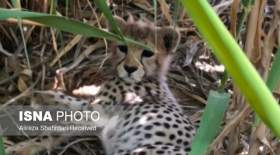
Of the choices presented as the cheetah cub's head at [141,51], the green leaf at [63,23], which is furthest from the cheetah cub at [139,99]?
the green leaf at [63,23]

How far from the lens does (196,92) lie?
6.81ft

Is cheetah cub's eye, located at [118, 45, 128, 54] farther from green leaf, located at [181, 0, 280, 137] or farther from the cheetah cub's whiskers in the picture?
green leaf, located at [181, 0, 280, 137]

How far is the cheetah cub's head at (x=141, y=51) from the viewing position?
1.79m

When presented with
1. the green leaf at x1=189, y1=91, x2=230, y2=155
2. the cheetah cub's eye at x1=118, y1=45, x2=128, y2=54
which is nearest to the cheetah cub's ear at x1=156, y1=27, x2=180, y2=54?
the cheetah cub's eye at x1=118, y1=45, x2=128, y2=54

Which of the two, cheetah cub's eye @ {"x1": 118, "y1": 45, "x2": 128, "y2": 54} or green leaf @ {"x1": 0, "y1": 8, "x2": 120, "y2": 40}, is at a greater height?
green leaf @ {"x1": 0, "y1": 8, "x2": 120, "y2": 40}

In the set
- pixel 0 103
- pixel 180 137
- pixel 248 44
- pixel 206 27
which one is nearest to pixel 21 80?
pixel 0 103

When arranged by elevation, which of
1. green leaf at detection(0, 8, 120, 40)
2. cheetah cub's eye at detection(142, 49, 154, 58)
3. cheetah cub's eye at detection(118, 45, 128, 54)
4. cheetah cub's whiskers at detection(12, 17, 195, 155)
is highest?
green leaf at detection(0, 8, 120, 40)

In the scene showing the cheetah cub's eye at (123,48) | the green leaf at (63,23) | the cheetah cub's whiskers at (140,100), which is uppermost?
the green leaf at (63,23)

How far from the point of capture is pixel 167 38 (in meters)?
1.85

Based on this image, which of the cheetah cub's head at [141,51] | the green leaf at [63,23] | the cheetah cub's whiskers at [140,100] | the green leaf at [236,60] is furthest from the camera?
the cheetah cub's head at [141,51]

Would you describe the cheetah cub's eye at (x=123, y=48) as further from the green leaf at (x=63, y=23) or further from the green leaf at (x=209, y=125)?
the green leaf at (x=209, y=125)

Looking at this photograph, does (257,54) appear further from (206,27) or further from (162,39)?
(162,39)

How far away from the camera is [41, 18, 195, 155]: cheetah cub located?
5.42ft

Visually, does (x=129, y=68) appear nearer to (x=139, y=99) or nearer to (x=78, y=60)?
(x=139, y=99)
